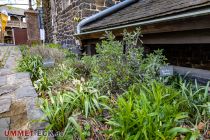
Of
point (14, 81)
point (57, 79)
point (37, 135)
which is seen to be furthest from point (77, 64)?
point (37, 135)

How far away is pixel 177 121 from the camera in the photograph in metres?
1.86

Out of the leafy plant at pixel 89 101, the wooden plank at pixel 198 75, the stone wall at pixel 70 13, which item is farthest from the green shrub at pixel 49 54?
the wooden plank at pixel 198 75

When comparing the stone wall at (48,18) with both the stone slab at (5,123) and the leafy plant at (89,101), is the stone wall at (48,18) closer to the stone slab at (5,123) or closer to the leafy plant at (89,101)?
the leafy plant at (89,101)

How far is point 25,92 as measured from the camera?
9.37ft

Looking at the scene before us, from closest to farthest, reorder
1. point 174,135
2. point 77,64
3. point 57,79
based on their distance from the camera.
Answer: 1. point 174,135
2. point 57,79
3. point 77,64

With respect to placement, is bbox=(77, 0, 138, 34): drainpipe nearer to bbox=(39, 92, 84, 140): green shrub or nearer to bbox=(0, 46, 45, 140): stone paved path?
bbox=(0, 46, 45, 140): stone paved path

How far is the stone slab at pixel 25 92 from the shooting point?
2.73 m

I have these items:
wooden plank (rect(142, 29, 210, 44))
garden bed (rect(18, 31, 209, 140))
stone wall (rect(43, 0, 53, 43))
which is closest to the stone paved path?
garden bed (rect(18, 31, 209, 140))

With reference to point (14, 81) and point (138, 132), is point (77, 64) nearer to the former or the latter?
point (14, 81)

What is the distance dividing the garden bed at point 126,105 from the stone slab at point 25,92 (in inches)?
9.1

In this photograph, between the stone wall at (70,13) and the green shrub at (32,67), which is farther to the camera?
the stone wall at (70,13)

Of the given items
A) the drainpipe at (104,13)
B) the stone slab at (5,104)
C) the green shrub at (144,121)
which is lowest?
the stone slab at (5,104)

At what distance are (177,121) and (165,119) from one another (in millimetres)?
125

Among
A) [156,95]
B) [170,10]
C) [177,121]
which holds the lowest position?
[177,121]
